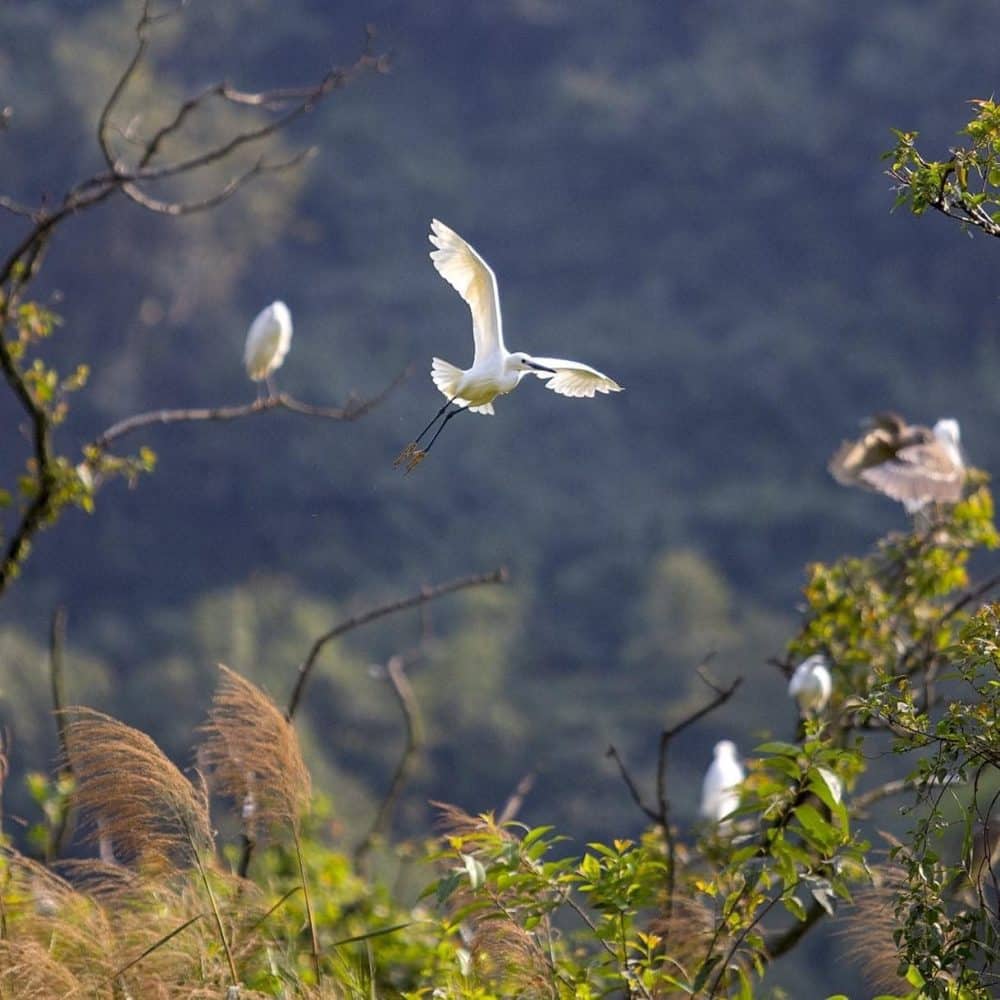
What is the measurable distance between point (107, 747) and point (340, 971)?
505 millimetres

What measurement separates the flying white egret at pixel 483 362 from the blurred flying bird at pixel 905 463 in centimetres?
247

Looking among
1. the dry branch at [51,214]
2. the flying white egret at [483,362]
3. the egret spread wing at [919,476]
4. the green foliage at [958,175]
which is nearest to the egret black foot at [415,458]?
the flying white egret at [483,362]

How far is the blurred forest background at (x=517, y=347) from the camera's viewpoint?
1841 centimetres

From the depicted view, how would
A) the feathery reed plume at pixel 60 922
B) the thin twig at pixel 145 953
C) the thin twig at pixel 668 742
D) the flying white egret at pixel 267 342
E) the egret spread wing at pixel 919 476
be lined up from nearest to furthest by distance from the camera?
the thin twig at pixel 145 953
the feathery reed plume at pixel 60 922
the thin twig at pixel 668 742
the egret spread wing at pixel 919 476
the flying white egret at pixel 267 342

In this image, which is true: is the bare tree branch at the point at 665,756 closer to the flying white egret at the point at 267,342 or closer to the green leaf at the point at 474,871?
the green leaf at the point at 474,871

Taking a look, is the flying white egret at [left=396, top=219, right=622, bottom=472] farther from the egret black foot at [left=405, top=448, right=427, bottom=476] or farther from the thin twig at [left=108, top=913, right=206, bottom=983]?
the thin twig at [left=108, top=913, right=206, bottom=983]

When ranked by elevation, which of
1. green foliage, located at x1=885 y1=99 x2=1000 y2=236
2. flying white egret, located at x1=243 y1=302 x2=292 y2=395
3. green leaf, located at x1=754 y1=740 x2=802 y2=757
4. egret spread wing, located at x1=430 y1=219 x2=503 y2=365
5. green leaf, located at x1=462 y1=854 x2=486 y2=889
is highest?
green foliage, located at x1=885 y1=99 x2=1000 y2=236

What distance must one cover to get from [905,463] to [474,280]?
304 centimetres

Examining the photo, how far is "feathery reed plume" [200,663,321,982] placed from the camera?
245cm

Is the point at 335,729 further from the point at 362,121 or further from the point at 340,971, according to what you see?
the point at 340,971

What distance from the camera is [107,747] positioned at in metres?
2.36

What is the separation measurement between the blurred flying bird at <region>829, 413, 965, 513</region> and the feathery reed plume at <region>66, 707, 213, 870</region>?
285cm

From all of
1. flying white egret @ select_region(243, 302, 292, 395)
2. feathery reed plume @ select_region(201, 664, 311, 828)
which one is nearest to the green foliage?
feathery reed plume @ select_region(201, 664, 311, 828)

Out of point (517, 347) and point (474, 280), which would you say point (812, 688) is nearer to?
point (474, 280)
